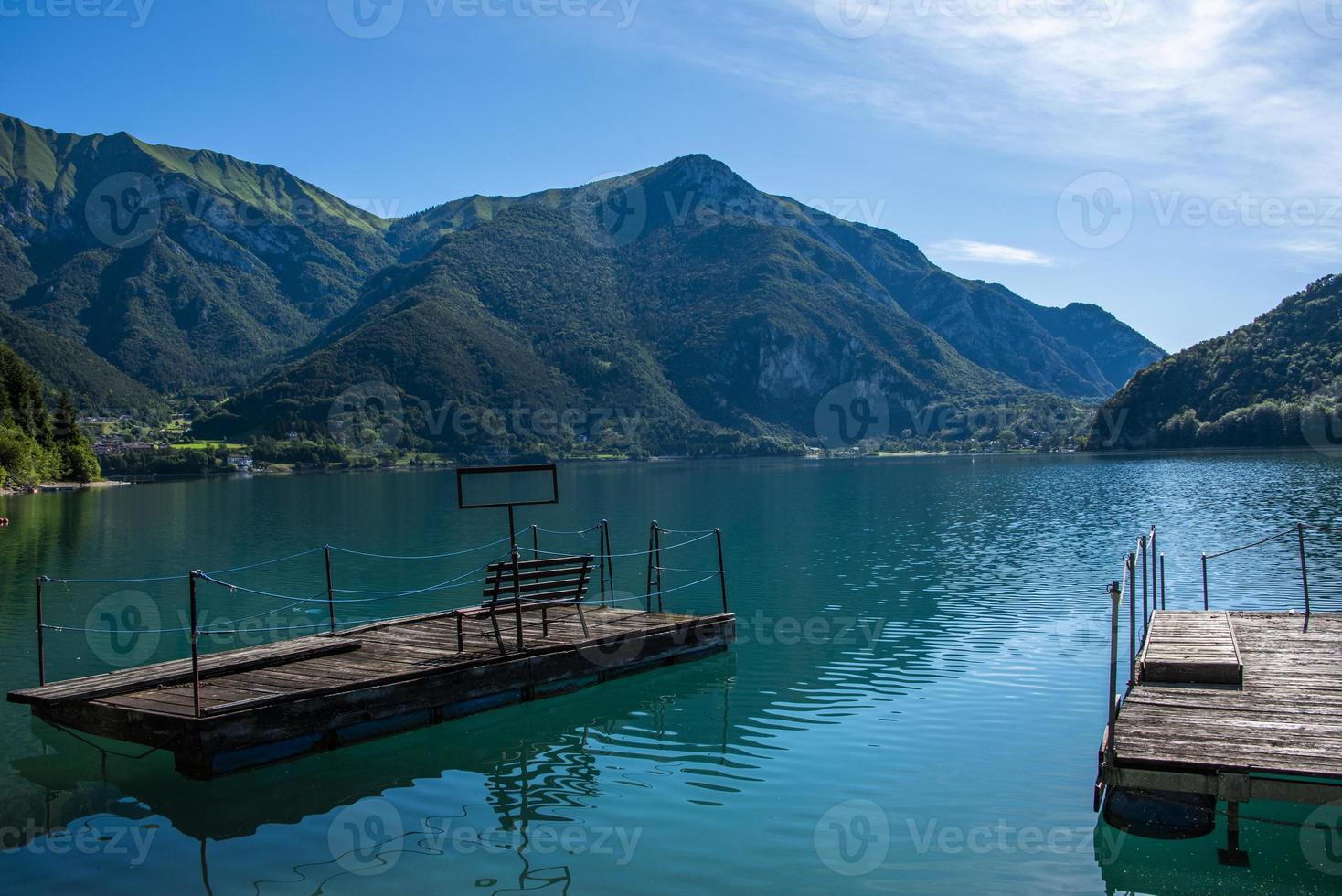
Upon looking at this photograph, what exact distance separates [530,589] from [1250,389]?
164 m

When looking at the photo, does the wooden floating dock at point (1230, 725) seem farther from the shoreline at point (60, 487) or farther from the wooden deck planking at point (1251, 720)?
the shoreline at point (60, 487)

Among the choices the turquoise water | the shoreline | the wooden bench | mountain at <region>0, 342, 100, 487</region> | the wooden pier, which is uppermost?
mountain at <region>0, 342, 100, 487</region>

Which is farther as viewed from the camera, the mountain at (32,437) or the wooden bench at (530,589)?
the mountain at (32,437)

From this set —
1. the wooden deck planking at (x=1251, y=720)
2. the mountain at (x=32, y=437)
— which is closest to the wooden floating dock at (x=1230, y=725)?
the wooden deck planking at (x=1251, y=720)

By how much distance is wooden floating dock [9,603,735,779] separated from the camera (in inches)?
485

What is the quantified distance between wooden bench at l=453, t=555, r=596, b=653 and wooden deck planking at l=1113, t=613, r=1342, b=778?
9278mm

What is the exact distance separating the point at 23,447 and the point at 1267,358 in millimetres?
167644

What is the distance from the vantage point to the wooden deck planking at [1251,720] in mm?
9625

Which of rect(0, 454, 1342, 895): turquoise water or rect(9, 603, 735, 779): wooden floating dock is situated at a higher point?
rect(9, 603, 735, 779): wooden floating dock

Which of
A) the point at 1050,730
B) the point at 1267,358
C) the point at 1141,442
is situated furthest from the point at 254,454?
the point at 1050,730

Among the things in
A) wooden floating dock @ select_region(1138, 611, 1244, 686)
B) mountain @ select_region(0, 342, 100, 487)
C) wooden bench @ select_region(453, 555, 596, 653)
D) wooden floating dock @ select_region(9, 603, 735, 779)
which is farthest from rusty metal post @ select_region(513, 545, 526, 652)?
mountain @ select_region(0, 342, 100, 487)

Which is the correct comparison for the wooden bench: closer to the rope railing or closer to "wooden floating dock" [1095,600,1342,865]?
the rope railing

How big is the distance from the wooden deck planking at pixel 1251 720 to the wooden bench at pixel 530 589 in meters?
9.28

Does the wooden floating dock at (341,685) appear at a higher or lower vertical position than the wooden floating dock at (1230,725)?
lower
